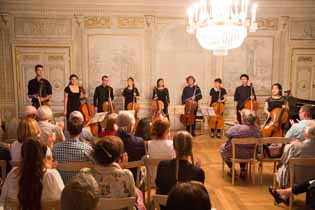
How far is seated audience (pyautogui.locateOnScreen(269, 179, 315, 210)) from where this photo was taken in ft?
9.29

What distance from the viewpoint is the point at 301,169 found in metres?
3.36

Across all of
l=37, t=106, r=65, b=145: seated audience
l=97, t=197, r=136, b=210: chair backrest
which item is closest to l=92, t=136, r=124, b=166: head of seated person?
l=97, t=197, r=136, b=210: chair backrest

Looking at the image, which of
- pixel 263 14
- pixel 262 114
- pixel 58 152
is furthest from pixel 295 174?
pixel 263 14

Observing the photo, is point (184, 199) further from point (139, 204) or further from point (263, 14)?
point (263, 14)

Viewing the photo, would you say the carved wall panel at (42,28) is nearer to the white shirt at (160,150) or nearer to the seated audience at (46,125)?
the seated audience at (46,125)

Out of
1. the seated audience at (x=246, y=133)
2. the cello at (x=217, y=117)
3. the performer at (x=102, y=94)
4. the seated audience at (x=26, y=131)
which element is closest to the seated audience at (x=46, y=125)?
the seated audience at (x=26, y=131)

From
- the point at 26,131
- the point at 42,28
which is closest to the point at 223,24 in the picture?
the point at 26,131

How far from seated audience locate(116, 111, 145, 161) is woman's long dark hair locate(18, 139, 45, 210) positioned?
3.77ft

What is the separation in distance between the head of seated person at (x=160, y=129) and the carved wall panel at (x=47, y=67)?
17.0 ft

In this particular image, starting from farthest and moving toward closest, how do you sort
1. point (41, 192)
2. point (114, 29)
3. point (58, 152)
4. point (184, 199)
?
point (114, 29) → point (58, 152) → point (41, 192) → point (184, 199)

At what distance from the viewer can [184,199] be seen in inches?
51.6

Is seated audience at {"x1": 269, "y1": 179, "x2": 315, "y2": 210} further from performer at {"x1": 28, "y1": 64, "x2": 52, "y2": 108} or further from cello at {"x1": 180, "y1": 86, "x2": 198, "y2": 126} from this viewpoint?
performer at {"x1": 28, "y1": 64, "x2": 52, "y2": 108}

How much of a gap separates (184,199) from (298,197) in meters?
3.13

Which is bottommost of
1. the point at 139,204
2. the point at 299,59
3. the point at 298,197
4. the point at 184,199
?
the point at 298,197
